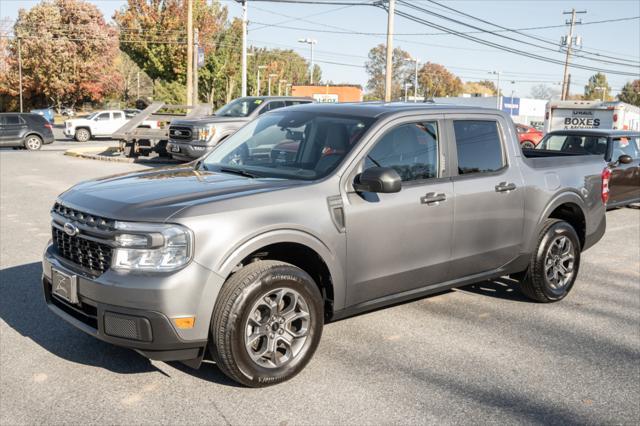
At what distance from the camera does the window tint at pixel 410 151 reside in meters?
4.62

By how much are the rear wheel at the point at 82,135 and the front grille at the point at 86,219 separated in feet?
105

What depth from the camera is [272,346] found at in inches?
157

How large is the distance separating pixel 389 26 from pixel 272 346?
26169 millimetres

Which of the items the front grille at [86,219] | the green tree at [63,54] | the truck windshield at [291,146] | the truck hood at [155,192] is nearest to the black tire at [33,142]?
the truck windshield at [291,146]

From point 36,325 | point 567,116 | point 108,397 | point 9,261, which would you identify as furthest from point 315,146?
point 567,116

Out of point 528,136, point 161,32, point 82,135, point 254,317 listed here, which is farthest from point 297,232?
point 161,32

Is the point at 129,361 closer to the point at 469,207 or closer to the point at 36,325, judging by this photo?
the point at 36,325

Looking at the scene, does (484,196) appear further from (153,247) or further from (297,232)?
(153,247)

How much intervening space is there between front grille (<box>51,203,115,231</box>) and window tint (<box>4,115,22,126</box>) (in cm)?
2429

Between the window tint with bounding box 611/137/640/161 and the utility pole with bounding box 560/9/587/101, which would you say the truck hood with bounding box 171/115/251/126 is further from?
the utility pole with bounding box 560/9/587/101

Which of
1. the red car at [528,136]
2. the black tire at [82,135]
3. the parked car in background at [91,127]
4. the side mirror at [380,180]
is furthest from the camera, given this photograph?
the parked car in background at [91,127]

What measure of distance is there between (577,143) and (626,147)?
947mm

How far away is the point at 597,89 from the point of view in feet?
433

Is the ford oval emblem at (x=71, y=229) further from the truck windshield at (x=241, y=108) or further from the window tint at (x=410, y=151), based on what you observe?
the truck windshield at (x=241, y=108)
